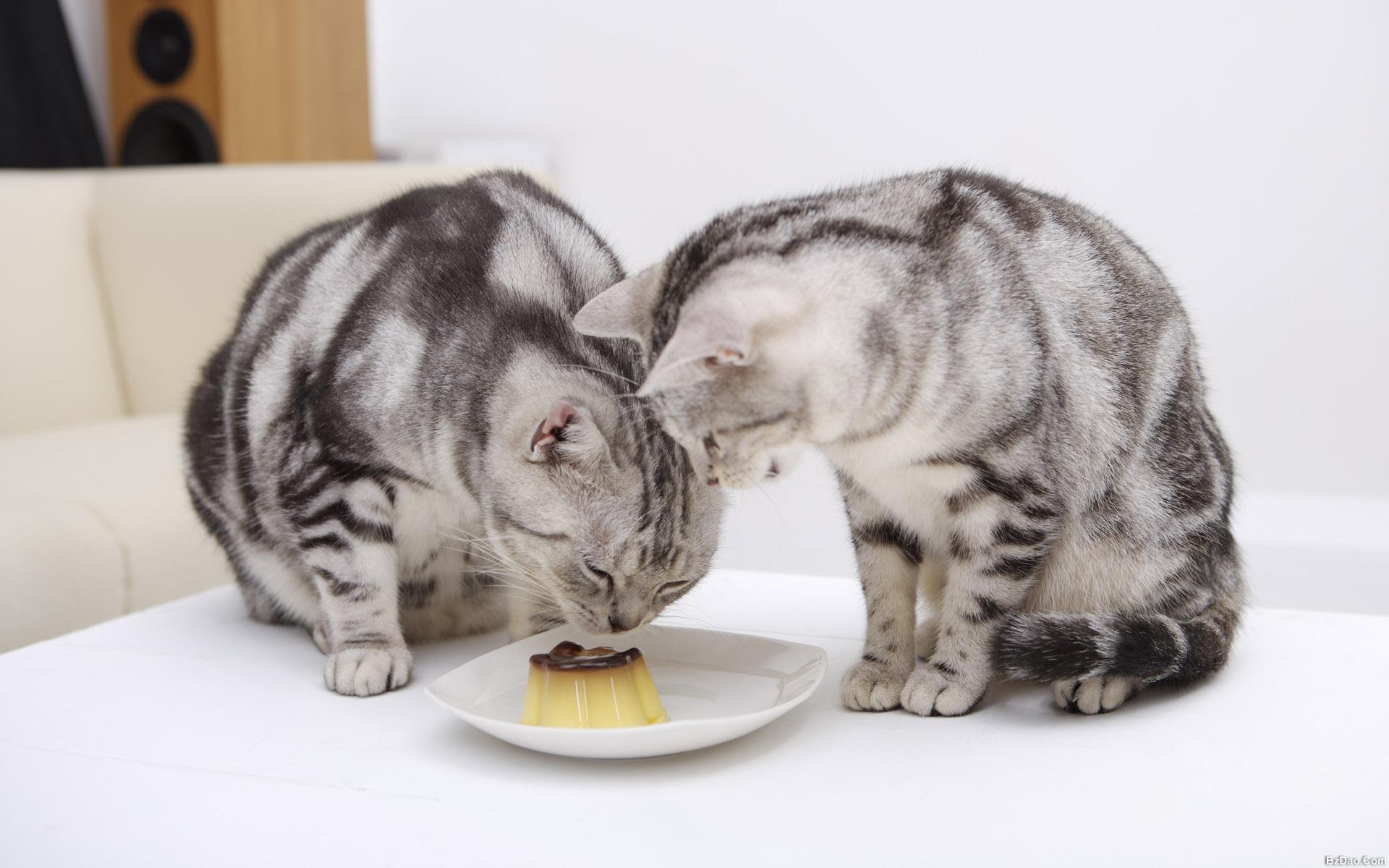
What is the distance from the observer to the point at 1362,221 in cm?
307

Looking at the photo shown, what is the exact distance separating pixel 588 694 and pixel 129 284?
7.87 ft

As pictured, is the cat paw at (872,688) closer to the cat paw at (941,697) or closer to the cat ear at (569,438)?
the cat paw at (941,697)

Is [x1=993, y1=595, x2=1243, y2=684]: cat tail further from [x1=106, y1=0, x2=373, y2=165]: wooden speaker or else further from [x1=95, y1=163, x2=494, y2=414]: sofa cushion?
[x1=106, y1=0, x2=373, y2=165]: wooden speaker

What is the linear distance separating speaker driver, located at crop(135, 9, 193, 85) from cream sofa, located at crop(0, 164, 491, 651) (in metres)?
0.81

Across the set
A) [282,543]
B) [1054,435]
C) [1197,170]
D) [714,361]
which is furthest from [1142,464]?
[1197,170]

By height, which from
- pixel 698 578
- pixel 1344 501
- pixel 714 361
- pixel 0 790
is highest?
pixel 714 361

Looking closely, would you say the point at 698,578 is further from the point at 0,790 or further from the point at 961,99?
the point at 961,99

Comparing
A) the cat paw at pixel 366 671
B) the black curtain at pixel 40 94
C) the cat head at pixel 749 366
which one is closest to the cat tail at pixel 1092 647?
the cat head at pixel 749 366

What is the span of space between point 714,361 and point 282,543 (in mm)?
746

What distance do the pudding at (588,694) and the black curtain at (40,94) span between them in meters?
3.42

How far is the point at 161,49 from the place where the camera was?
12.7 feet

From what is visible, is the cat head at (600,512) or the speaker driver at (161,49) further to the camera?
the speaker driver at (161,49)

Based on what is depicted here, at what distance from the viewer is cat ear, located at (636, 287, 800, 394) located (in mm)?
1098

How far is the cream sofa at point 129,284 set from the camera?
2824 mm
